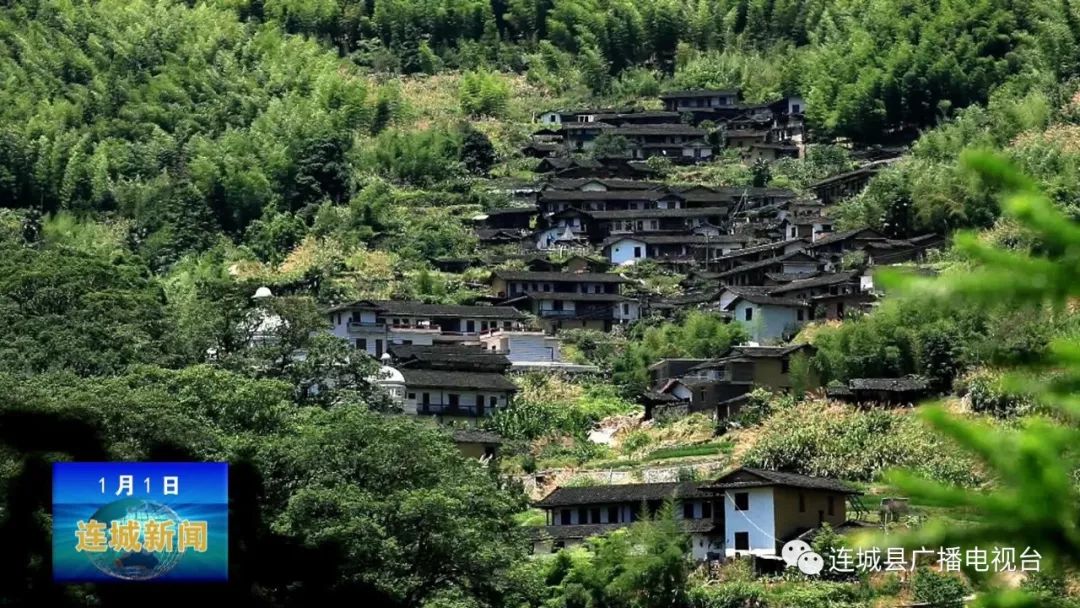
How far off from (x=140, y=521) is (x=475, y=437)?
12108 millimetres

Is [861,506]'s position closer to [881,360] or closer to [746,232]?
[881,360]

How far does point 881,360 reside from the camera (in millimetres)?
29906

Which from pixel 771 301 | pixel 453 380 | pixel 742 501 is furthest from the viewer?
pixel 771 301

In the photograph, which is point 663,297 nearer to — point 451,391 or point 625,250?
point 625,250

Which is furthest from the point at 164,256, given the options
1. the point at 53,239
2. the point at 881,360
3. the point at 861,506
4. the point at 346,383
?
the point at 861,506

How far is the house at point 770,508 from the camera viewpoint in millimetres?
24062

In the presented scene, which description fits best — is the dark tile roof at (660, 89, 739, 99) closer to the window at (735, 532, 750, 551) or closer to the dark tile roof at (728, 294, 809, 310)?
the dark tile roof at (728, 294, 809, 310)

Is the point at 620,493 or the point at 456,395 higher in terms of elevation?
the point at 456,395

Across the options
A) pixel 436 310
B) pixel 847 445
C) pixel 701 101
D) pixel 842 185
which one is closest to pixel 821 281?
pixel 436 310

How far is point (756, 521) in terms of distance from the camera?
24.2 m

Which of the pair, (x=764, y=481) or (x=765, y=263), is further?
(x=765, y=263)

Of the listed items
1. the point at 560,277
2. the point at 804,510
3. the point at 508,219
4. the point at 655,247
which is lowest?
the point at 804,510

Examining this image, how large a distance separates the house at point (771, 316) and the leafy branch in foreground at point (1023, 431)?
32486 mm

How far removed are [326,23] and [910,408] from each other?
39.9 m
